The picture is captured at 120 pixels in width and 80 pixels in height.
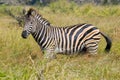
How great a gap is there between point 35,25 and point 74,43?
39.7 inches

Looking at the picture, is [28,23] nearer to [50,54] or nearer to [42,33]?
[42,33]

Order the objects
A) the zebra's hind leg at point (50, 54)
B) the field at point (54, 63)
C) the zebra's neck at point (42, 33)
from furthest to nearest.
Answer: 1. the zebra's neck at point (42, 33)
2. the zebra's hind leg at point (50, 54)
3. the field at point (54, 63)

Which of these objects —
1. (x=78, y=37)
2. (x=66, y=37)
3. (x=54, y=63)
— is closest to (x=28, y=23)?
(x=66, y=37)

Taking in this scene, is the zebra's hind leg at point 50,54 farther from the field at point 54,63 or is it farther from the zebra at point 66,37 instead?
the zebra at point 66,37

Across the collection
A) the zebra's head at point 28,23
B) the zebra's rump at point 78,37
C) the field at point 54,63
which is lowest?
the field at point 54,63

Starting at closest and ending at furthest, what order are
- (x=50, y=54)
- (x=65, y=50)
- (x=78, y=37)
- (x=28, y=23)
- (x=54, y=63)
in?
(x=54, y=63) < (x=50, y=54) < (x=28, y=23) < (x=65, y=50) < (x=78, y=37)

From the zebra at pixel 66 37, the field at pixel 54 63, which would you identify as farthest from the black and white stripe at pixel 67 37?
the field at pixel 54 63

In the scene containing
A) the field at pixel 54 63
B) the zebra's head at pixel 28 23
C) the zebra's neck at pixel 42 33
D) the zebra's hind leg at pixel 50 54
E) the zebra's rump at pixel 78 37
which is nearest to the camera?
the field at pixel 54 63

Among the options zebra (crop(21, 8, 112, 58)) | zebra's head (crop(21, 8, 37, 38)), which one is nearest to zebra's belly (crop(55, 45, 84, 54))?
zebra (crop(21, 8, 112, 58))

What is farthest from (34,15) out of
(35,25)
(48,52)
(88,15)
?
(88,15)

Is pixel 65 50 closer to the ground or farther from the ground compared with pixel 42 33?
closer to the ground

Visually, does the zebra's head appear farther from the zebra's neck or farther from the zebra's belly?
the zebra's belly

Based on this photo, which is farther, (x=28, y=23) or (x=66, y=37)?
(x=66, y=37)

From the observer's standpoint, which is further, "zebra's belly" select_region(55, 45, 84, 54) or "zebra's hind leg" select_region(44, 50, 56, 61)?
"zebra's belly" select_region(55, 45, 84, 54)
